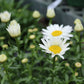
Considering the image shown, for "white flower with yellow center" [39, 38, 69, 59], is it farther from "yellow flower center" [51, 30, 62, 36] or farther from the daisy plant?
"yellow flower center" [51, 30, 62, 36]

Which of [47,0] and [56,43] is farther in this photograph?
[47,0]

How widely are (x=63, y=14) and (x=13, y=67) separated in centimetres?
208

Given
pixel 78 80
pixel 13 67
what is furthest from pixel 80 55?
pixel 13 67

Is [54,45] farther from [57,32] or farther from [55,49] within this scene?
[57,32]

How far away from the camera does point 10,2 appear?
405cm

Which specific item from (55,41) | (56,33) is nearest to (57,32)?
(56,33)

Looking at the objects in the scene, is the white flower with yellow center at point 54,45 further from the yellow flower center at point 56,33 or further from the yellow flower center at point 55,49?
the yellow flower center at point 56,33

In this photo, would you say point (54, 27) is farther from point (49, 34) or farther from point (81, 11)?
point (81, 11)

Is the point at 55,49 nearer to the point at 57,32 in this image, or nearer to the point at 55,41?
the point at 55,41

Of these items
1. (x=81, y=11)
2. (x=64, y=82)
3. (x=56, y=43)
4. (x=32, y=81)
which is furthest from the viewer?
(x=81, y=11)

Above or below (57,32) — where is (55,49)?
below

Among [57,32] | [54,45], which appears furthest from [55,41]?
[57,32]

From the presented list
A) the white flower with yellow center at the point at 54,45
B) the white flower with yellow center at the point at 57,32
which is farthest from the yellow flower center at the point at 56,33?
the white flower with yellow center at the point at 54,45

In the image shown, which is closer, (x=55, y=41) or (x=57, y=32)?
(x=55, y=41)
